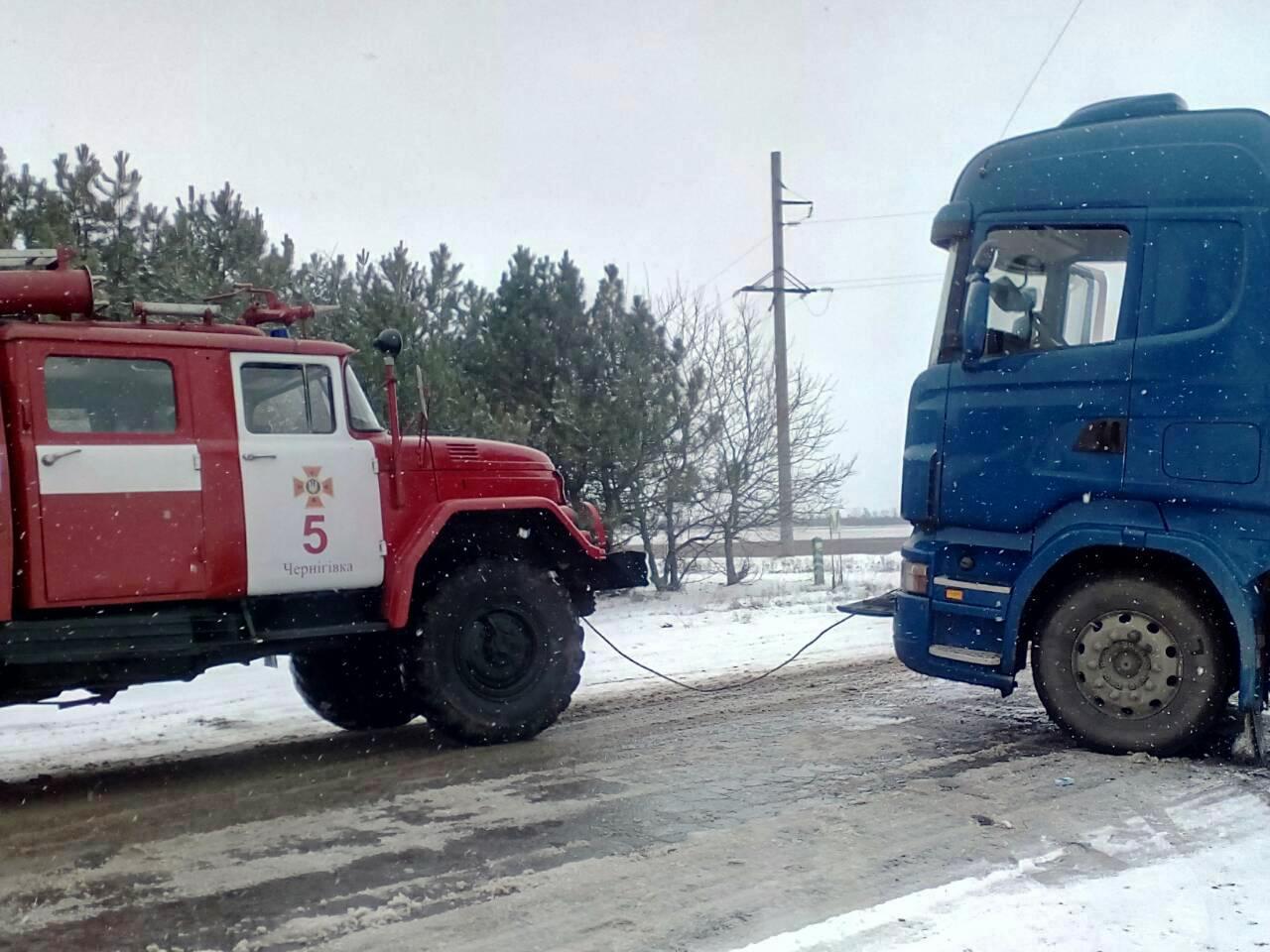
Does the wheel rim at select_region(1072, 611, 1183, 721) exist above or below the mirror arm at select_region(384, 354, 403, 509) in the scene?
below

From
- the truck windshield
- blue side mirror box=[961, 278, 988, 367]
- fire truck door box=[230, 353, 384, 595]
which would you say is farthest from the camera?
the truck windshield

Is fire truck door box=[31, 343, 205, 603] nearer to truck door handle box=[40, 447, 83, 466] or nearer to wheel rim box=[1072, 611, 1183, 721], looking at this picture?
truck door handle box=[40, 447, 83, 466]

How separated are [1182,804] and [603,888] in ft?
9.36

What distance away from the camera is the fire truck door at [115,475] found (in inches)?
225

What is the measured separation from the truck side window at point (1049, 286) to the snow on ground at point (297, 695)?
4.06 m

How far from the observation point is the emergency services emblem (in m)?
6.47

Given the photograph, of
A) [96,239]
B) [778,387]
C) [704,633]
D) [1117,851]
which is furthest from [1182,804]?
[778,387]

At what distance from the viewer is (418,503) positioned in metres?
6.96

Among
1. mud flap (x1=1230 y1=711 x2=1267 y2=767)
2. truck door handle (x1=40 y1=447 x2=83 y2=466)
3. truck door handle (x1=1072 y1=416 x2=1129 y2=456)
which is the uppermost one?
truck door handle (x1=40 y1=447 x2=83 y2=466)

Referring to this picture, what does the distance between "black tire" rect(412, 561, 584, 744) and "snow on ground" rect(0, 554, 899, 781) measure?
1.43 metres

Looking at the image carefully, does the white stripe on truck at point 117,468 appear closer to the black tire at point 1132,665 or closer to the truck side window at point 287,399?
the truck side window at point 287,399

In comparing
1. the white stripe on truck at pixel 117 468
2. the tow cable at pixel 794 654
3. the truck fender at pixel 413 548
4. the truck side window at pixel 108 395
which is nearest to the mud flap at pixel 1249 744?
the tow cable at pixel 794 654

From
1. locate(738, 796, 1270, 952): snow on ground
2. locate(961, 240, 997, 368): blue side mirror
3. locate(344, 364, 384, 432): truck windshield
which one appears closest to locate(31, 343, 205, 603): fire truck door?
locate(344, 364, 384, 432): truck windshield

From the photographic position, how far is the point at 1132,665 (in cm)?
633
